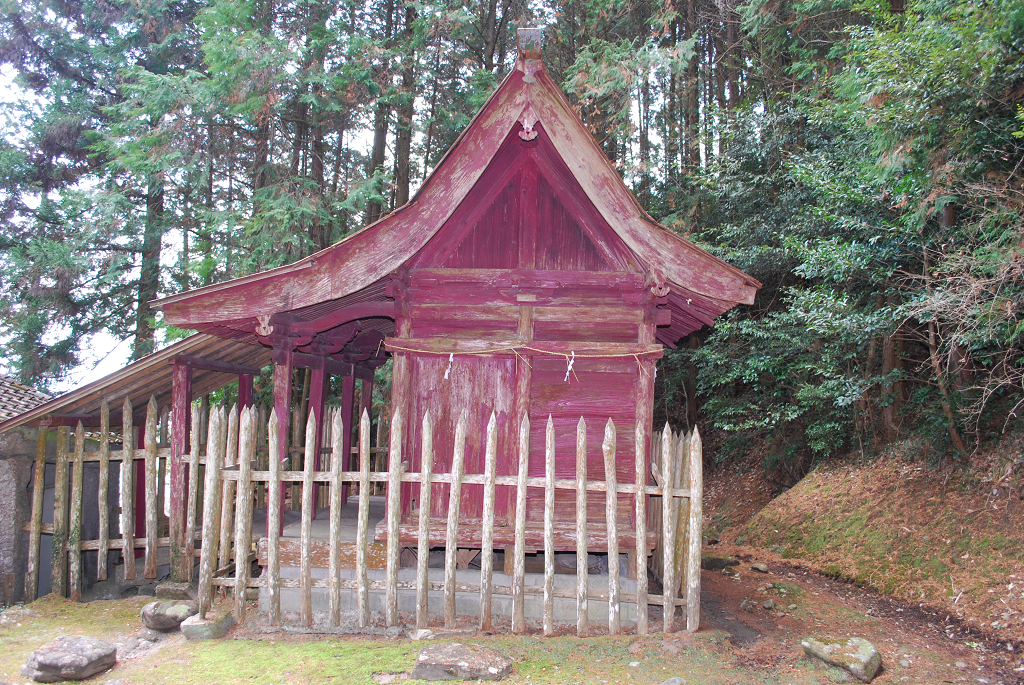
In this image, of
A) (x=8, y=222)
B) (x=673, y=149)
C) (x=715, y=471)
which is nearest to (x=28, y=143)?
(x=8, y=222)

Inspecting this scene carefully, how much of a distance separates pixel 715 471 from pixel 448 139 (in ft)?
36.0

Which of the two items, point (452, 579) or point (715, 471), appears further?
point (715, 471)

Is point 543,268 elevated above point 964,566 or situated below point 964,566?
above

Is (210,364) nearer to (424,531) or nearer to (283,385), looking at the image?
(283,385)

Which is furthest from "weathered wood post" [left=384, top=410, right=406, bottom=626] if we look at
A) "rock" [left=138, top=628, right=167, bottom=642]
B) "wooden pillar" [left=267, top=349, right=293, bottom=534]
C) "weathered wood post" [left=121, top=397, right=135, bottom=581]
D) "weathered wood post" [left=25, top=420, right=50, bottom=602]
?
"weathered wood post" [left=25, top=420, right=50, bottom=602]

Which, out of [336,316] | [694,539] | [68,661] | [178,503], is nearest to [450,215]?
[336,316]

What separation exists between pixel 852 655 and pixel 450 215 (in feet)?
16.4

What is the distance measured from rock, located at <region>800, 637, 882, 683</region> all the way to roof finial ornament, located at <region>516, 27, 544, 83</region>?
5.37 meters

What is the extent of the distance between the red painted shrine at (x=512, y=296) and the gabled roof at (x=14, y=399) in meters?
Answer: 4.69

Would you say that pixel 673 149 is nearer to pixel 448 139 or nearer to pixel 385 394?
pixel 448 139

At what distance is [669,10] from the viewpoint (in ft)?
50.7

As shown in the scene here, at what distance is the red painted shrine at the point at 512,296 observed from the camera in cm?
595

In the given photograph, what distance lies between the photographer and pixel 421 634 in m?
5.58

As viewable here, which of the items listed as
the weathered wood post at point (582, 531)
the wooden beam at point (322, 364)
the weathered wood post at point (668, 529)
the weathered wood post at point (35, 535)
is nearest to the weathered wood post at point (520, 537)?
the weathered wood post at point (582, 531)
